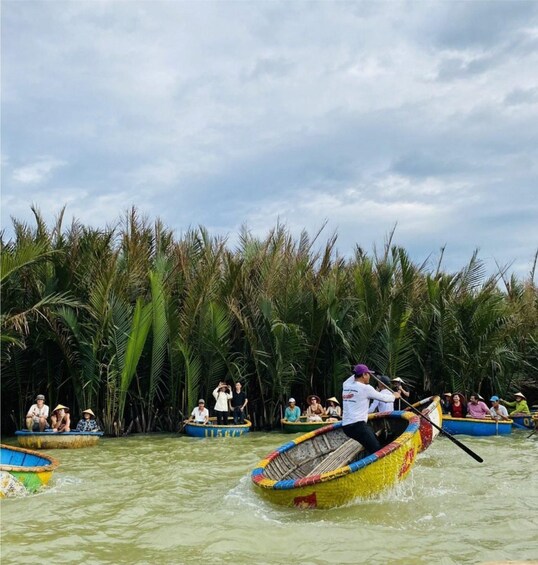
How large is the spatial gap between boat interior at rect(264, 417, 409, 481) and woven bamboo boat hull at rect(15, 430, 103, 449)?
6877mm

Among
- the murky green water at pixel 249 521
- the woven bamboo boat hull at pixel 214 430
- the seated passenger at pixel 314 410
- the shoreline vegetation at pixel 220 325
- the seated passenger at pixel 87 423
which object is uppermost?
the shoreline vegetation at pixel 220 325

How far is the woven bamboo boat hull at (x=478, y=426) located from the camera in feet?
57.7

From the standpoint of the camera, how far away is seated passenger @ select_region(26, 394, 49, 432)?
1639cm

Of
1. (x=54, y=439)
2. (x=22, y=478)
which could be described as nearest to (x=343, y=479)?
(x=22, y=478)

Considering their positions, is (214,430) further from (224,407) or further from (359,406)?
(359,406)

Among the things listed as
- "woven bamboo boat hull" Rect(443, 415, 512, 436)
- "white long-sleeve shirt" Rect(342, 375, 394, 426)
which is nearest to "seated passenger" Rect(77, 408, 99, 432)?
"white long-sleeve shirt" Rect(342, 375, 394, 426)

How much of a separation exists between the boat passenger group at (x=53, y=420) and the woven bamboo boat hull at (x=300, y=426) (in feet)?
16.9

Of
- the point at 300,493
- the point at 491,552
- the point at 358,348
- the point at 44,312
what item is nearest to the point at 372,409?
the point at 358,348

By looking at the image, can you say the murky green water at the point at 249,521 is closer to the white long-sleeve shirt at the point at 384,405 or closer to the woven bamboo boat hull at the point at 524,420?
the white long-sleeve shirt at the point at 384,405

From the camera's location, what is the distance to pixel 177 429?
19031 mm

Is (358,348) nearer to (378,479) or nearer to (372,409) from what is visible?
(372,409)

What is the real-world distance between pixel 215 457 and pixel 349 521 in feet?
20.8

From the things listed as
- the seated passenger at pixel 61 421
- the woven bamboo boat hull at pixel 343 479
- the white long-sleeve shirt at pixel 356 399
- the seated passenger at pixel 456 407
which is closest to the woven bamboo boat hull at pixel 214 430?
the seated passenger at pixel 61 421

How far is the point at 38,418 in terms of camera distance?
16.4m
